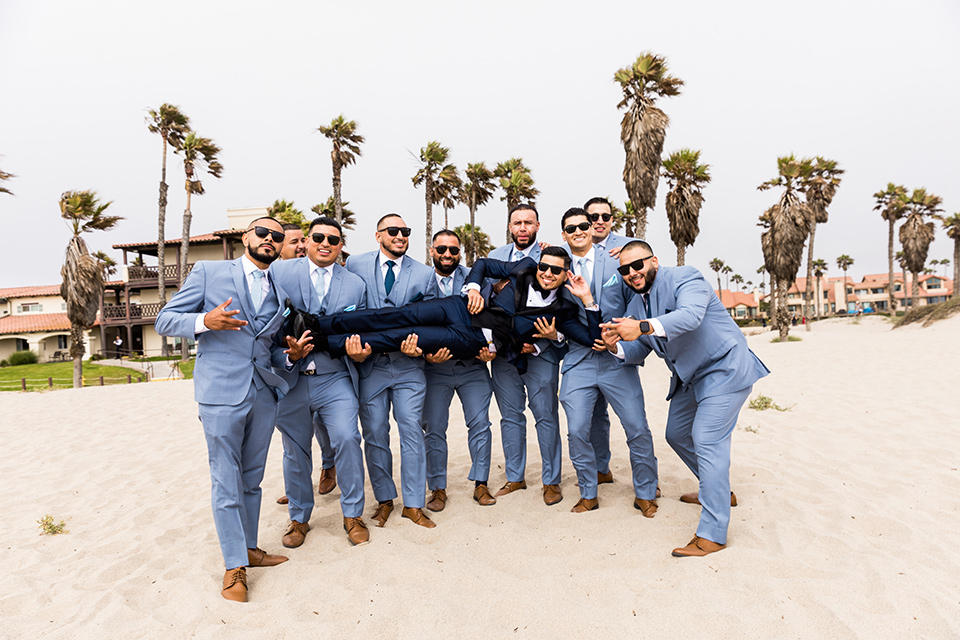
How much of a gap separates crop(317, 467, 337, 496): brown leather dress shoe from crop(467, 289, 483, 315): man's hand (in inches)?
103

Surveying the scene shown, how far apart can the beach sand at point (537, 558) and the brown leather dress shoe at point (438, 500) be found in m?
0.19

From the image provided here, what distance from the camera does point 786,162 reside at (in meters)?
24.1

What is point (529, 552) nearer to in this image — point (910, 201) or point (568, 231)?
point (568, 231)

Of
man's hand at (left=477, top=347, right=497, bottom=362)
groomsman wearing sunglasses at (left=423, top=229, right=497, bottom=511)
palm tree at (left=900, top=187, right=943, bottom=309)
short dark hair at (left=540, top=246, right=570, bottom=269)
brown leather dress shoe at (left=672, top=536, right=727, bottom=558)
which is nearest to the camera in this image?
brown leather dress shoe at (left=672, top=536, right=727, bottom=558)

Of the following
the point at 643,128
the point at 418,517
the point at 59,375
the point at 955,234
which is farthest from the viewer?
the point at 955,234

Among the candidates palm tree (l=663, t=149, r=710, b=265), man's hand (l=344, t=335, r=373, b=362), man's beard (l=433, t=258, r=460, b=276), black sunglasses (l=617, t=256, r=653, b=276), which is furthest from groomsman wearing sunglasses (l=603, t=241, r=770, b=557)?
palm tree (l=663, t=149, r=710, b=265)

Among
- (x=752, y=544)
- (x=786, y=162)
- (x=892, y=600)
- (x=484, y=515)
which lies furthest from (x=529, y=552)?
(x=786, y=162)

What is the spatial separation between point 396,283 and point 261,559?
254 centimetres

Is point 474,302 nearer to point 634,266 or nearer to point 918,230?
point 634,266

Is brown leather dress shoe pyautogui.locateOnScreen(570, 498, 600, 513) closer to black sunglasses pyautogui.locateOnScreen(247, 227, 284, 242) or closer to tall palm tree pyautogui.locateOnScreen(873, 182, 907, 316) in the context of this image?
black sunglasses pyautogui.locateOnScreen(247, 227, 284, 242)

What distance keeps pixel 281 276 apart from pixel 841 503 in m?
5.42

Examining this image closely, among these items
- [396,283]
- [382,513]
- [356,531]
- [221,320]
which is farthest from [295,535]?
[396,283]

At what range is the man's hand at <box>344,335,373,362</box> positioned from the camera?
420 cm

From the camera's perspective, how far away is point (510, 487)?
514 cm
